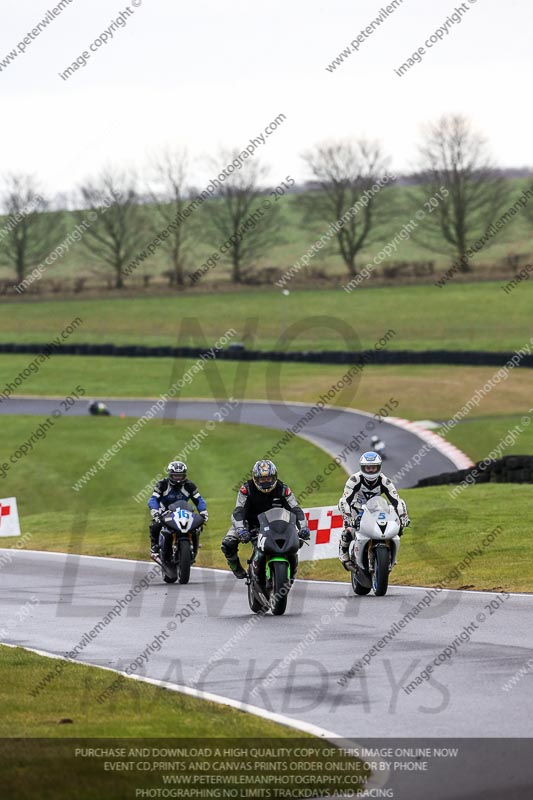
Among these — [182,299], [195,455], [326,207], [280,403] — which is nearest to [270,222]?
[326,207]

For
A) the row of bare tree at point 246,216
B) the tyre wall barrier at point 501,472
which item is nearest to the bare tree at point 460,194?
the row of bare tree at point 246,216

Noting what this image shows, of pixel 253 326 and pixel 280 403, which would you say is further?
pixel 253 326

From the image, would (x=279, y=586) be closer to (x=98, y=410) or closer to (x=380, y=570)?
(x=380, y=570)

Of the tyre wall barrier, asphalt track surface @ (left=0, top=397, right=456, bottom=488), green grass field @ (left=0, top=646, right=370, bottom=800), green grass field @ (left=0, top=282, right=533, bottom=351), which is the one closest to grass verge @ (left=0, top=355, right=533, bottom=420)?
asphalt track surface @ (left=0, top=397, right=456, bottom=488)

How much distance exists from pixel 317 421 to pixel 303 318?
1492 inches

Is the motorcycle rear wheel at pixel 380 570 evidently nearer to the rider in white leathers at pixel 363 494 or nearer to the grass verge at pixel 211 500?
the rider in white leathers at pixel 363 494

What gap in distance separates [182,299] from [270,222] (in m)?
15.8

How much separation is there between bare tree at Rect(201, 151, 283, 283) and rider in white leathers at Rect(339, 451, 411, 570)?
85758mm

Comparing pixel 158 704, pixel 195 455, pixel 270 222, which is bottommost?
pixel 195 455

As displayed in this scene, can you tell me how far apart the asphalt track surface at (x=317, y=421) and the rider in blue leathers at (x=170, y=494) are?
59.1 ft

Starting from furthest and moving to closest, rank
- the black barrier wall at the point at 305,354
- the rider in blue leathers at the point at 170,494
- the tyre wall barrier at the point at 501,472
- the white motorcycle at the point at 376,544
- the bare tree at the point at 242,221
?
the bare tree at the point at 242,221 → the black barrier wall at the point at 305,354 → the tyre wall barrier at the point at 501,472 → the rider in blue leathers at the point at 170,494 → the white motorcycle at the point at 376,544

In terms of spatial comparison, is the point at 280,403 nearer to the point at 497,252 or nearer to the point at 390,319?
the point at 390,319

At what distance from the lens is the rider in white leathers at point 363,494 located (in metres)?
16.0

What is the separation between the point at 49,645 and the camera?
13.3 m
